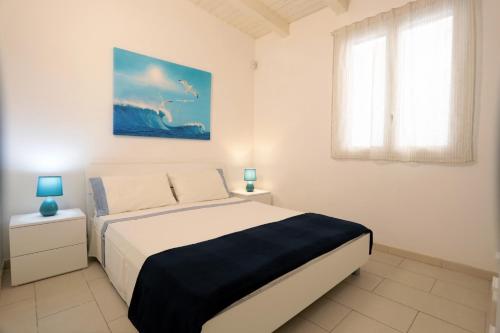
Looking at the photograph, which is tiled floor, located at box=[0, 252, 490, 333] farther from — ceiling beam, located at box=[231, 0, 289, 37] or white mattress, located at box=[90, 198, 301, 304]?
ceiling beam, located at box=[231, 0, 289, 37]

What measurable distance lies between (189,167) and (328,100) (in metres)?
2.06

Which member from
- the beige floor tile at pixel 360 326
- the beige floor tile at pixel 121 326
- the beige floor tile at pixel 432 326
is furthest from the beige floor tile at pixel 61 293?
the beige floor tile at pixel 432 326

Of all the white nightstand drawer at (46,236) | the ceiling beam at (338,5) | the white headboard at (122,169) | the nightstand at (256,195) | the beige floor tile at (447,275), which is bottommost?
the beige floor tile at (447,275)

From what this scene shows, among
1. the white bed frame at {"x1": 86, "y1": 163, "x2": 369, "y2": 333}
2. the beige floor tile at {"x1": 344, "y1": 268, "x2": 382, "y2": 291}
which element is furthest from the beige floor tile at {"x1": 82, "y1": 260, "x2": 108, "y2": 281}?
the beige floor tile at {"x1": 344, "y1": 268, "x2": 382, "y2": 291}

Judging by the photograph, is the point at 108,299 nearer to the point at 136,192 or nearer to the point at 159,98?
the point at 136,192

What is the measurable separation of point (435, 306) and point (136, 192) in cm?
275

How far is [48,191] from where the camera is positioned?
2.13 meters

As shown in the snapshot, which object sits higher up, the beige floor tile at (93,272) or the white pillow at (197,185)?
the white pillow at (197,185)

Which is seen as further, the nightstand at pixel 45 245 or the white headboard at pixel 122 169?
the white headboard at pixel 122 169

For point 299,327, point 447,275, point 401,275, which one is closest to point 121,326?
point 299,327

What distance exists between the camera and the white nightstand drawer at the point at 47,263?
194 cm

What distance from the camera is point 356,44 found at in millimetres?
2943

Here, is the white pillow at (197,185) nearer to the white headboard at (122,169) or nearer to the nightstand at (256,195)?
the white headboard at (122,169)

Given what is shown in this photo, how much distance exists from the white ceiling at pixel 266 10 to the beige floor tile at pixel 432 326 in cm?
317
